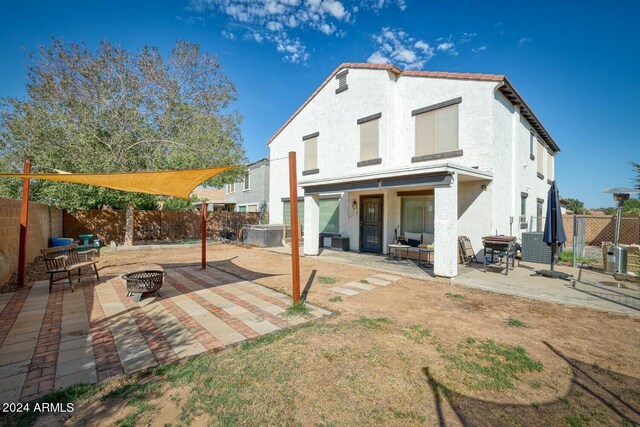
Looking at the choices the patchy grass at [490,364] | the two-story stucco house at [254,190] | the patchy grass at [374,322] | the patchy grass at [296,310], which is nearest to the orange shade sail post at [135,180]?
the patchy grass at [296,310]

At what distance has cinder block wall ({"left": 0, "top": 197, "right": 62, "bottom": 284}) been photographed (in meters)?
7.13

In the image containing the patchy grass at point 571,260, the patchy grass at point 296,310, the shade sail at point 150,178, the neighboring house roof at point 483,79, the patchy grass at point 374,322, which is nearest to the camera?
the patchy grass at point 374,322

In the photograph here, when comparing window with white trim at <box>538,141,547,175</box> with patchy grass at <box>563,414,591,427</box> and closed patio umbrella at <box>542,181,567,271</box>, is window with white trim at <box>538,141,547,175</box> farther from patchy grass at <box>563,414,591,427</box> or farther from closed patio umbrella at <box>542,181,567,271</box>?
patchy grass at <box>563,414,591,427</box>

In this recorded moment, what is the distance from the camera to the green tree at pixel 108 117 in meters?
12.7

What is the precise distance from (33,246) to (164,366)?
1105cm

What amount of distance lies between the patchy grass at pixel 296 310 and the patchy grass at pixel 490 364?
2522 mm

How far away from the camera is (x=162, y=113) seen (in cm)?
1520

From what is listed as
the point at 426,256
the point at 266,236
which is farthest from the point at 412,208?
the point at 266,236

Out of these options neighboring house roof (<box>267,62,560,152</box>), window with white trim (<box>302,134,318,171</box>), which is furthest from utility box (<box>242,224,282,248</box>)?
neighboring house roof (<box>267,62,560,152</box>)

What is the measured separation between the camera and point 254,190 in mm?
24469

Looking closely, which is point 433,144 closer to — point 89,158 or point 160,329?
point 160,329

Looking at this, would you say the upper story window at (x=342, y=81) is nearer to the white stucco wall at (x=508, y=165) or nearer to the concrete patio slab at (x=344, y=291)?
the white stucco wall at (x=508, y=165)

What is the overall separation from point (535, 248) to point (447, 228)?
5.17m

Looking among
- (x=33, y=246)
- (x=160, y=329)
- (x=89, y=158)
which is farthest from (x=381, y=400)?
(x=89, y=158)
